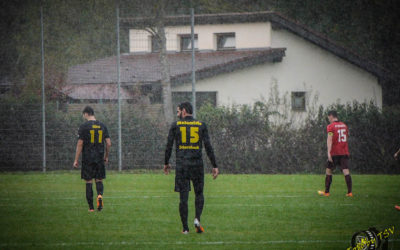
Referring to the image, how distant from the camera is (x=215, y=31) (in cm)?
3531

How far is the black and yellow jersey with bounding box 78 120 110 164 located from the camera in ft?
44.0

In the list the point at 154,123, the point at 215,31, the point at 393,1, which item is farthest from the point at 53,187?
the point at 393,1

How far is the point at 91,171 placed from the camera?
1338 cm

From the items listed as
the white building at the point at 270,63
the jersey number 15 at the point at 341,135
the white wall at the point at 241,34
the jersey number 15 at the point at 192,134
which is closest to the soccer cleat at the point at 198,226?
the jersey number 15 at the point at 192,134

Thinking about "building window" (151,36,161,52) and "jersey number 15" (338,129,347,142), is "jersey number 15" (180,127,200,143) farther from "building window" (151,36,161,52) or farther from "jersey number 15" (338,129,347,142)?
"building window" (151,36,161,52)

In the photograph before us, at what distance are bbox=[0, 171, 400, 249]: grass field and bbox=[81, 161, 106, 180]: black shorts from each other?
2.32ft

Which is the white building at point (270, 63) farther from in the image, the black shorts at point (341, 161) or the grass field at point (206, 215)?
the black shorts at point (341, 161)

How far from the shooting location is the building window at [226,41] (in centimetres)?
3569

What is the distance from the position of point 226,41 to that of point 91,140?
2326 cm

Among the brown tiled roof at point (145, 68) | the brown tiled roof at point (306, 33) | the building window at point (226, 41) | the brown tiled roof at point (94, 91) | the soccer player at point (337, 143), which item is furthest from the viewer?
the building window at point (226, 41)

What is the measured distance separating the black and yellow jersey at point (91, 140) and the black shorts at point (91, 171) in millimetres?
78

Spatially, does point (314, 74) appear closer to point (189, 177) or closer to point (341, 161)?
point (341, 161)

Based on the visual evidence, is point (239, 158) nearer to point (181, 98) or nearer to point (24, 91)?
point (181, 98)

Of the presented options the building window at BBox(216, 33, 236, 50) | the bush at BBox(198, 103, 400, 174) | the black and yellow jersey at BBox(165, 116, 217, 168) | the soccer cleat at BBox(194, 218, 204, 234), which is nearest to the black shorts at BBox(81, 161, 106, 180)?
the black and yellow jersey at BBox(165, 116, 217, 168)
